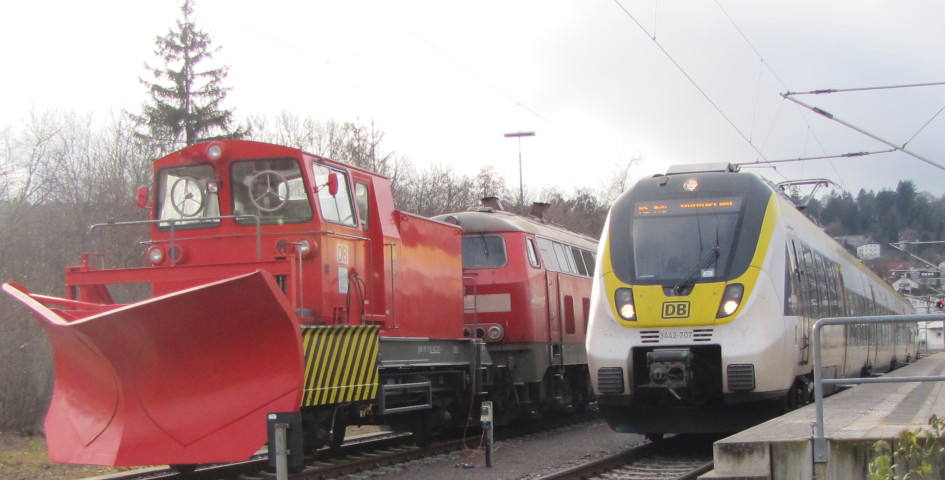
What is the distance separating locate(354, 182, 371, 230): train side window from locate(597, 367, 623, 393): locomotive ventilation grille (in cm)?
316

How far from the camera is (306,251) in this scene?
30.2 feet

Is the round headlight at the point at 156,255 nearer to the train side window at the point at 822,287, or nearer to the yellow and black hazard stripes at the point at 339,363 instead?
the yellow and black hazard stripes at the point at 339,363

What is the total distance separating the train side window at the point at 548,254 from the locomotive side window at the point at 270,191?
6198mm

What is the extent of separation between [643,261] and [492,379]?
348cm

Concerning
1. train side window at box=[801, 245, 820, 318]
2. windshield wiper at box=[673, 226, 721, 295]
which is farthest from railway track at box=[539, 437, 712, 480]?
train side window at box=[801, 245, 820, 318]

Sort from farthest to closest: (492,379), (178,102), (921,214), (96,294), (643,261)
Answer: (921,214) < (178,102) < (492,379) < (643,261) < (96,294)

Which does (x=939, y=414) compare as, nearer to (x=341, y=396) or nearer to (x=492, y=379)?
(x=341, y=396)

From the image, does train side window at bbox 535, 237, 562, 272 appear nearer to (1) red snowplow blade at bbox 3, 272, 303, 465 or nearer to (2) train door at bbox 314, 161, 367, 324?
(2) train door at bbox 314, 161, 367, 324

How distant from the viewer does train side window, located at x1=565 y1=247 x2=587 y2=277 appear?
57.4ft

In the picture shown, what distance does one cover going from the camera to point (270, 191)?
9477 millimetres

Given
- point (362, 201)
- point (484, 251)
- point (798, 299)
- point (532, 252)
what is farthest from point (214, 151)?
point (798, 299)

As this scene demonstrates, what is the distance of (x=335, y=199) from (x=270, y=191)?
73 cm

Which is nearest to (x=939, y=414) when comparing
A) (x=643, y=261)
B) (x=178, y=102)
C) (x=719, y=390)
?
(x=719, y=390)

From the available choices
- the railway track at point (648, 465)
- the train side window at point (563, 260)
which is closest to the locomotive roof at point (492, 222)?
the train side window at point (563, 260)
